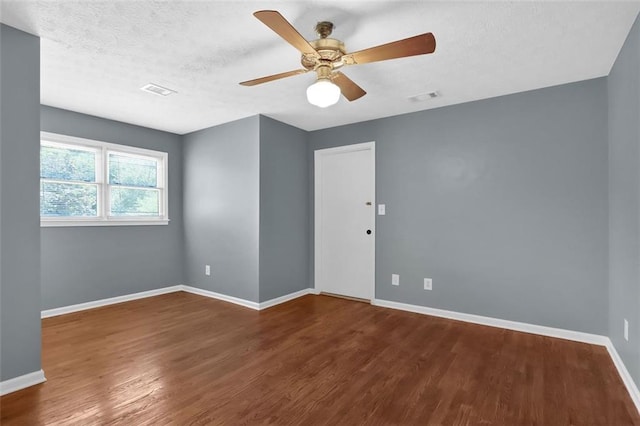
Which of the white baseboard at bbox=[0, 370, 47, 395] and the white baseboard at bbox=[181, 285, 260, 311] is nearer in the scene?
the white baseboard at bbox=[0, 370, 47, 395]

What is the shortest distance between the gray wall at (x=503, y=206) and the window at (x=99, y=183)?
3.24 meters

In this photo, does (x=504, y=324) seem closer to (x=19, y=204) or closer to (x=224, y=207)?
(x=224, y=207)

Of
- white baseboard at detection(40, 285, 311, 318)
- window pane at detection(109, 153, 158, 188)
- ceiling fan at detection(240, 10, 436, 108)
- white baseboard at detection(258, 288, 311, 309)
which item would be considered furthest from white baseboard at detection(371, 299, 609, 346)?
window pane at detection(109, 153, 158, 188)

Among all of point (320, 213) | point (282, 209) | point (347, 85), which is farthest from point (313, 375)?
point (320, 213)

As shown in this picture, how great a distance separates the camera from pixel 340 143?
447cm

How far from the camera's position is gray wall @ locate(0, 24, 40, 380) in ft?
6.77

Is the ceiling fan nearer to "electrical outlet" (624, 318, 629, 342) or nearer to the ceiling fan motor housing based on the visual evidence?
the ceiling fan motor housing

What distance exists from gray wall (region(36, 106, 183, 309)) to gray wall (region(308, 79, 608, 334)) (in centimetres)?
310

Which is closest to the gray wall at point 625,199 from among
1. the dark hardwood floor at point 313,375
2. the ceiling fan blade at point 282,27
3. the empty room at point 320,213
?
the empty room at point 320,213

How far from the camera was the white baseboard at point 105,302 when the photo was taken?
143 inches

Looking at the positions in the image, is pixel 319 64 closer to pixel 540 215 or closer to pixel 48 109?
pixel 540 215

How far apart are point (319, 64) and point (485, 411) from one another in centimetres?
238

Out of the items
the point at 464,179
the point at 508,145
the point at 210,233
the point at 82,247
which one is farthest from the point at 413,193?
the point at 82,247

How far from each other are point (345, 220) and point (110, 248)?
3167 mm
